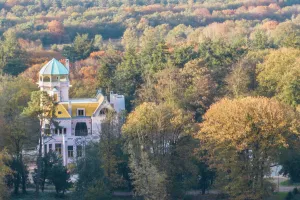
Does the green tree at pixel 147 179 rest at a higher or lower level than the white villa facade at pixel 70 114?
lower

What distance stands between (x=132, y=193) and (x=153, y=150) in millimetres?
2495

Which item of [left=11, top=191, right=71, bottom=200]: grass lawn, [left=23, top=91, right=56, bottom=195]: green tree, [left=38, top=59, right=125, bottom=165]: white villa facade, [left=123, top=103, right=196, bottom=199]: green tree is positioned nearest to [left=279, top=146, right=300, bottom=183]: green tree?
[left=123, top=103, right=196, bottom=199]: green tree

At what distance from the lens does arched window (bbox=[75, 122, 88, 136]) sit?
4791 cm

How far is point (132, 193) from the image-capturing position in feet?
133

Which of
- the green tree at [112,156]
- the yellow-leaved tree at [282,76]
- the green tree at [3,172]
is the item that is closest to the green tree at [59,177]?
the green tree at [112,156]

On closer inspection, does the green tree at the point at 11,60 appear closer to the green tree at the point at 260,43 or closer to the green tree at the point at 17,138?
the green tree at the point at 17,138

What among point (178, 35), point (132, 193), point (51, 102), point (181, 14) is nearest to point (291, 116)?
point (132, 193)

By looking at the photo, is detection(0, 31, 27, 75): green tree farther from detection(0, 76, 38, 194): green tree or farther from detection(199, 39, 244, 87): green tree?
detection(0, 76, 38, 194): green tree

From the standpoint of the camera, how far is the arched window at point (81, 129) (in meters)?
47.9

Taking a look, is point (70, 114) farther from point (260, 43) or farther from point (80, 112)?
point (260, 43)

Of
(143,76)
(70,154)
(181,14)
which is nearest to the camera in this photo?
(70,154)

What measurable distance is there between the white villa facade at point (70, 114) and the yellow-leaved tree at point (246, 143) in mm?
9863

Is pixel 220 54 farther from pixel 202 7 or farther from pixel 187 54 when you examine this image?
pixel 202 7

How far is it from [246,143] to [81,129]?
42.5ft
